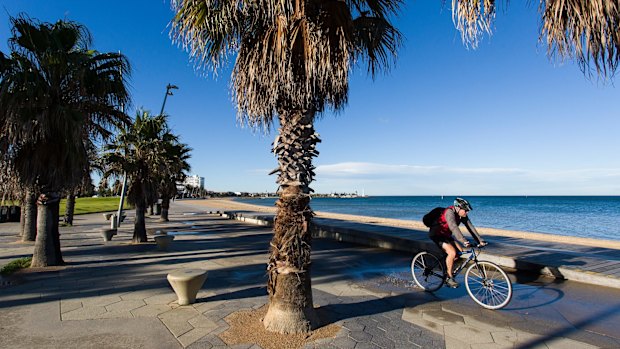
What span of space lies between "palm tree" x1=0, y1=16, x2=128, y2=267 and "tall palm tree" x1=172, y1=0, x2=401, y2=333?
4.86 metres

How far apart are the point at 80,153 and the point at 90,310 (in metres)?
4.65

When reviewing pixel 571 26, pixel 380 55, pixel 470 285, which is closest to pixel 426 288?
pixel 470 285

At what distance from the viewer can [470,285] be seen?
242 inches

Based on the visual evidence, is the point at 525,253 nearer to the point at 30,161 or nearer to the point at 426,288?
the point at 426,288

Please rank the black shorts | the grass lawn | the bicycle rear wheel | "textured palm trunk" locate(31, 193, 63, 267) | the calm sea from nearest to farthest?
1. the black shorts
2. the bicycle rear wheel
3. "textured palm trunk" locate(31, 193, 63, 267)
4. the calm sea
5. the grass lawn

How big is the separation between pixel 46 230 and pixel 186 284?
555 centimetres

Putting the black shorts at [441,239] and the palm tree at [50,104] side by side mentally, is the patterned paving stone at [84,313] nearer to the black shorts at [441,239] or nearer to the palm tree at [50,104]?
the palm tree at [50,104]

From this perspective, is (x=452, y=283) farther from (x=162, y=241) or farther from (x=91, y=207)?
(x=91, y=207)

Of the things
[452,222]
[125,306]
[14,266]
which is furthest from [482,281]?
[14,266]

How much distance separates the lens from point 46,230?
8.59 m

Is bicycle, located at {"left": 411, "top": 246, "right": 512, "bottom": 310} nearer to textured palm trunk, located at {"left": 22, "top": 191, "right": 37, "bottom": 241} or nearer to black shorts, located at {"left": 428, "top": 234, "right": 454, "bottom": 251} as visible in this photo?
black shorts, located at {"left": 428, "top": 234, "right": 454, "bottom": 251}

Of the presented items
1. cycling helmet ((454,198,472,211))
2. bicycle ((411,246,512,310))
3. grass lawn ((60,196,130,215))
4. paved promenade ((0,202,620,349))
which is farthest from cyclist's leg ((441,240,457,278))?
grass lawn ((60,196,130,215))

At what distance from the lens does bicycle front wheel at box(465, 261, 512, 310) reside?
5.51 metres

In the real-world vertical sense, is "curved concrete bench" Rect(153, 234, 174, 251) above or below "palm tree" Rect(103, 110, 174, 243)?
below
